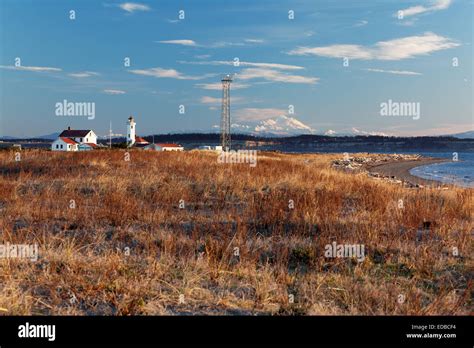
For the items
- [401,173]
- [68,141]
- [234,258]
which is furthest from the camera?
[68,141]

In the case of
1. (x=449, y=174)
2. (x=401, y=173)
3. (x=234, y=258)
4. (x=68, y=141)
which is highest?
(x=68, y=141)

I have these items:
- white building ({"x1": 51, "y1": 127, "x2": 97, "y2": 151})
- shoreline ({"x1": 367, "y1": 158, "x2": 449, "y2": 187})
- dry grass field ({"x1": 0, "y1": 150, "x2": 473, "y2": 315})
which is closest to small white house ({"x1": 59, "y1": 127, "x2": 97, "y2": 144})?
white building ({"x1": 51, "y1": 127, "x2": 97, "y2": 151})

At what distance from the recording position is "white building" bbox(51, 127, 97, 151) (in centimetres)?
7025

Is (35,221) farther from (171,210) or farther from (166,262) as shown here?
A: (166,262)

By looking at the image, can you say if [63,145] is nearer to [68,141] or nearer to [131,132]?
[68,141]

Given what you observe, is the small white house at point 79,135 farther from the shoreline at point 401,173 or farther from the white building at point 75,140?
the shoreline at point 401,173

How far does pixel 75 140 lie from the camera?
76000 mm

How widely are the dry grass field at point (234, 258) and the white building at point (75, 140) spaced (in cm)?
6341

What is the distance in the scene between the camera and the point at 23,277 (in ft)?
17.1

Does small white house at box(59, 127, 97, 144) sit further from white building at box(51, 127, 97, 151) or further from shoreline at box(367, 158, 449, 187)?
shoreline at box(367, 158, 449, 187)

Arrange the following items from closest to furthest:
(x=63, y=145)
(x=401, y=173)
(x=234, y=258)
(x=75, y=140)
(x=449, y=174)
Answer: (x=234, y=258) → (x=401, y=173) → (x=449, y=174) → (x=63, y=145) → (x=75, y=140)

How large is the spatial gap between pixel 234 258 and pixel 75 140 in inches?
3001

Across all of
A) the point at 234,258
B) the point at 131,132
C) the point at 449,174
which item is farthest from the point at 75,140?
the point at 234,258

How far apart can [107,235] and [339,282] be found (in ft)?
14.1
